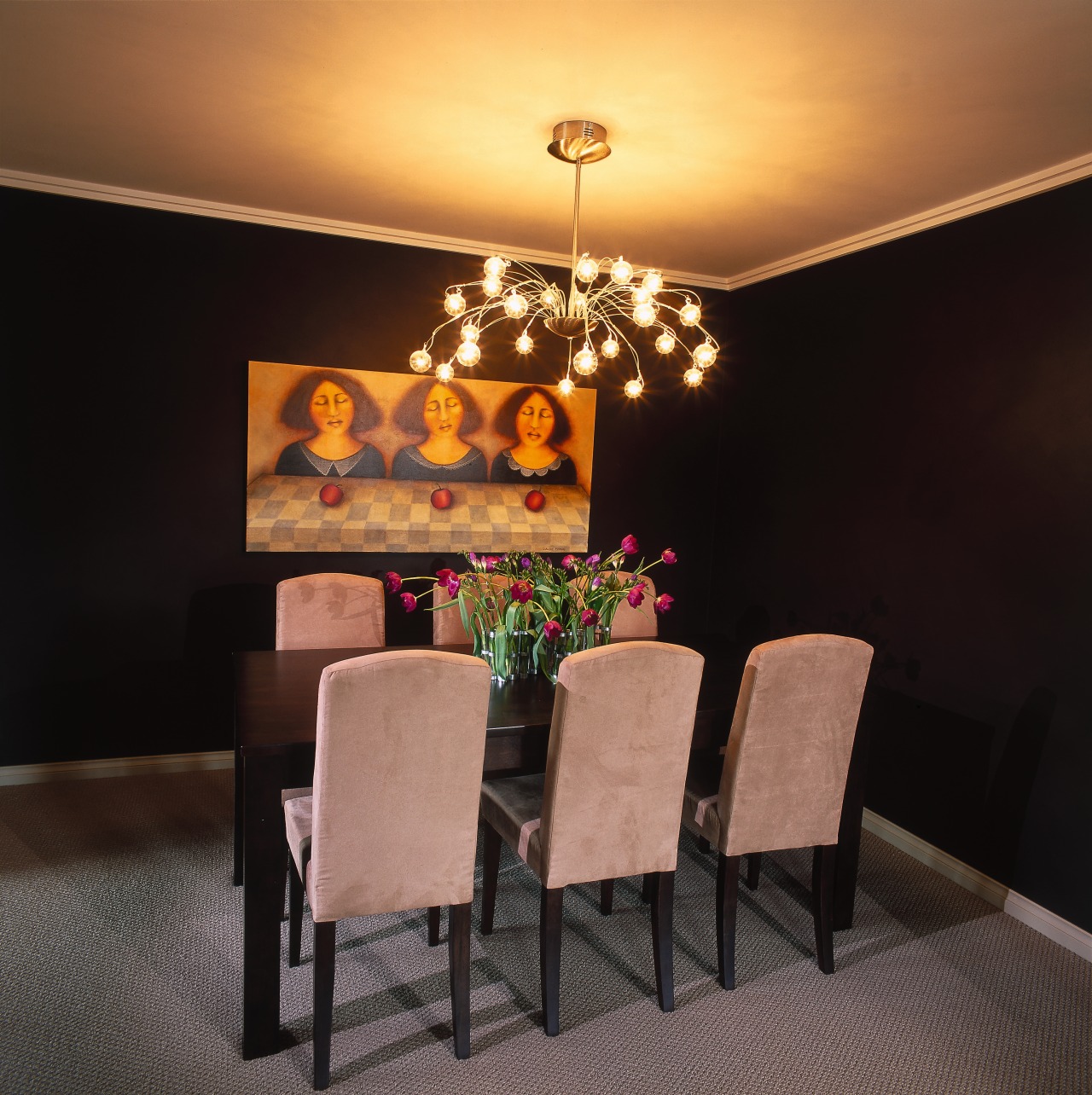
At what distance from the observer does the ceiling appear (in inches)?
77.0

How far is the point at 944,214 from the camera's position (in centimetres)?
322

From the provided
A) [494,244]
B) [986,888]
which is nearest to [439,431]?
[494,244]

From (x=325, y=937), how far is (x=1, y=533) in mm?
2492

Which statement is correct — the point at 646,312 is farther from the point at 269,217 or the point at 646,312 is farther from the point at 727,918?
the point at 269,217

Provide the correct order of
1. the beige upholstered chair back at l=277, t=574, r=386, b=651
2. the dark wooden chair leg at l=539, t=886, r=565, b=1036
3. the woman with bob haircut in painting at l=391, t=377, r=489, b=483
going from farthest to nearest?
the woman with bob haircut in painting at l=391, t=377, r=489, b=483 → the beige upholstered chair back at l=277, t=574, r=386, b=651 → the dark wooden chair leg at l=539, t=886, r=565, b=1036

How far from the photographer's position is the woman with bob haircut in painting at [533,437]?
424 cm

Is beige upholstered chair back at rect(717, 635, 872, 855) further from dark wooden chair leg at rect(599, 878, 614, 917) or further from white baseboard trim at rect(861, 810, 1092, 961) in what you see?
white baseboard trim at rect(861, 810, 1092, 961)

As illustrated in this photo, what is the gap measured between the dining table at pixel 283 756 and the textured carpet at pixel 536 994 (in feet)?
0.58

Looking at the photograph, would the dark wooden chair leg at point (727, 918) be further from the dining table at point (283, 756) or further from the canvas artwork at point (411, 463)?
the canvas artwork at point (411, 463)

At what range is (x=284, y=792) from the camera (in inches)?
113

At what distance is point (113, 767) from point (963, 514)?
385 centimetres

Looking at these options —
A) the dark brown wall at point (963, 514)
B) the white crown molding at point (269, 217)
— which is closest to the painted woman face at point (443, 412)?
the white crown molding at point (269, 217)

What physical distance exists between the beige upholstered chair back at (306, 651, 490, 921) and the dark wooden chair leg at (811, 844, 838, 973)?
118 centimetres

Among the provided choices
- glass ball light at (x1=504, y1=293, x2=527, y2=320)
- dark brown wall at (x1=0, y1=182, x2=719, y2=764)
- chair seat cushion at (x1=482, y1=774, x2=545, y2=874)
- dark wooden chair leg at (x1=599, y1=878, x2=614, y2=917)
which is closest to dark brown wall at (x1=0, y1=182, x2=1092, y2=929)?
dark brown wall at (x1=0, y1=182, x2=719, y2=764)
